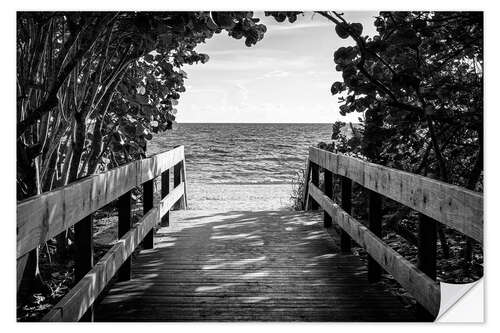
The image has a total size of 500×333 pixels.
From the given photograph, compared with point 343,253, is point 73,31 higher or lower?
higher

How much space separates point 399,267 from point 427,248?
25 cm

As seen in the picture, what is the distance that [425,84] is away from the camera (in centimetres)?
438

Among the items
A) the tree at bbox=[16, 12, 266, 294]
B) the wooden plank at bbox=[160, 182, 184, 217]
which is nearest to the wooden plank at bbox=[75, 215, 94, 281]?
the tree at bbox=[16, 12, 266, 294]

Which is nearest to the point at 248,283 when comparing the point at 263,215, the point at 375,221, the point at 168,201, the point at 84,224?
the point at 375,221

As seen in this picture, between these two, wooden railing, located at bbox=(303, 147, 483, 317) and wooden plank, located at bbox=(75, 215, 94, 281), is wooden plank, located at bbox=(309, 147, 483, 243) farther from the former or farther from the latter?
wooden plank, located at bbox=(75, 215, 94, 281)

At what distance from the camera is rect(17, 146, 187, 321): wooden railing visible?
2037 mm

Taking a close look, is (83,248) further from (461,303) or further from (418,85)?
(418,85)

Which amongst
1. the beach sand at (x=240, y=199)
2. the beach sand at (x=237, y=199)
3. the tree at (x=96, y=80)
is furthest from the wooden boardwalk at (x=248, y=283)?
the beach sand at (x=240, y=199)

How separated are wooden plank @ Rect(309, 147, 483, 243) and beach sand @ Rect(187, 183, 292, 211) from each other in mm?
6617

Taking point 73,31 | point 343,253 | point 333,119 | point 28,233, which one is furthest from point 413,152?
point 28,233

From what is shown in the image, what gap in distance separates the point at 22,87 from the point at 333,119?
4275 millimetres

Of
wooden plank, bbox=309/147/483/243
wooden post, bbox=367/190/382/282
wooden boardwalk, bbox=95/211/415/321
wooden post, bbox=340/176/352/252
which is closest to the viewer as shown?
wooden plank, bbox=309/147/483/243

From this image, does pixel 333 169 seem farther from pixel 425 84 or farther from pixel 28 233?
pixel 28 233

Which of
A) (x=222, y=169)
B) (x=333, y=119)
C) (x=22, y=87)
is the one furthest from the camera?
(x=222, y=169)
